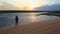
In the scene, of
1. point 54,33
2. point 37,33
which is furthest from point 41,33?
point 54,33

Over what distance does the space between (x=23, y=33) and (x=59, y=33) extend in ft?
11.2

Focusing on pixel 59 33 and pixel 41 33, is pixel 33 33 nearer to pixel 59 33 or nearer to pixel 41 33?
pixel 41 33

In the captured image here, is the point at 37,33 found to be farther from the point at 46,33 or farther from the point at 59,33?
the point at 59,33

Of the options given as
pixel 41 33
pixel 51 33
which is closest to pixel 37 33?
pixel 41 33

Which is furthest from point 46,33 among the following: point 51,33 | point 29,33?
point 29,33

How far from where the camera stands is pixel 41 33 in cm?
1313

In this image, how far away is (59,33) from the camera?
505 inches

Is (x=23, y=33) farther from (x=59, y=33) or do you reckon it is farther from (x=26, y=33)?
(x=59, y=33)

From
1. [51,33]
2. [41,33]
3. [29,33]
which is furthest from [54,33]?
[29,33]

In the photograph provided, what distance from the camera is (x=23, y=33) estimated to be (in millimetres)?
13531

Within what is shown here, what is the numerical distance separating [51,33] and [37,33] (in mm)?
1308

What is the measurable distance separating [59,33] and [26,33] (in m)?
3.11

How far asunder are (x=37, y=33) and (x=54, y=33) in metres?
1.58

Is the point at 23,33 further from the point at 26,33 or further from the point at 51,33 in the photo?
the point at 51,33
